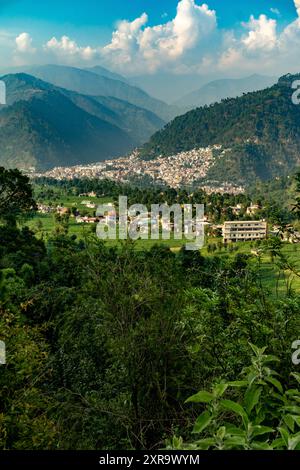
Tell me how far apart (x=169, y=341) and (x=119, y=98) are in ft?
496

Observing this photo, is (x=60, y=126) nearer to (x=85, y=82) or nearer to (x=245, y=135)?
(x=85, y=82)

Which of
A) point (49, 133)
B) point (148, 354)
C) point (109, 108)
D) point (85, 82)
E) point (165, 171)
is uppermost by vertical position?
point (85, 82)

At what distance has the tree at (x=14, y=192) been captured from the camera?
1058cm

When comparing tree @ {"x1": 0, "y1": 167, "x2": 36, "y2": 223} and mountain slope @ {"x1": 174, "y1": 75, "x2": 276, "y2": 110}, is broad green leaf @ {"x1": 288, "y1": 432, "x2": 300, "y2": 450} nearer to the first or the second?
tree @ {"x1": 0, "y1": 167, "x2": 36, "y2": 223}

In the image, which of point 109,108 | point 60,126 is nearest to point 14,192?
point 60,126

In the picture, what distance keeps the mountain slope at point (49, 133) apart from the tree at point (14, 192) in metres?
85.8

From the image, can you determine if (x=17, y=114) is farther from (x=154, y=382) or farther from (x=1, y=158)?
(x=154, y=382)

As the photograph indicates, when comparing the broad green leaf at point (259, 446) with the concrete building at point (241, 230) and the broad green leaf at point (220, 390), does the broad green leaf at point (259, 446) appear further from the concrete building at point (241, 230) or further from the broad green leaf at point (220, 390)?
the concrete building at point (241, 230)

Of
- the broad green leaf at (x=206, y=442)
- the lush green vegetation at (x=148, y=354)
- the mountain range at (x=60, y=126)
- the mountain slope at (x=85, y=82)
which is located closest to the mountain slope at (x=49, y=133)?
the mountain range at (x=60, y=126)

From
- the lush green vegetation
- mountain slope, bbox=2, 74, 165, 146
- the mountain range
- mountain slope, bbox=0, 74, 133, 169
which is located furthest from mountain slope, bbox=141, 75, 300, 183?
the lush green vegetation

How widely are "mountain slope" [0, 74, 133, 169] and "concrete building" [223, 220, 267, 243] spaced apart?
237ft

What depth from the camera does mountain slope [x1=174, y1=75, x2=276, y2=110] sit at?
115062mm

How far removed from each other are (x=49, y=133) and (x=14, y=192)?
9717 centimetres

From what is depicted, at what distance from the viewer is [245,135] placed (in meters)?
90.7
